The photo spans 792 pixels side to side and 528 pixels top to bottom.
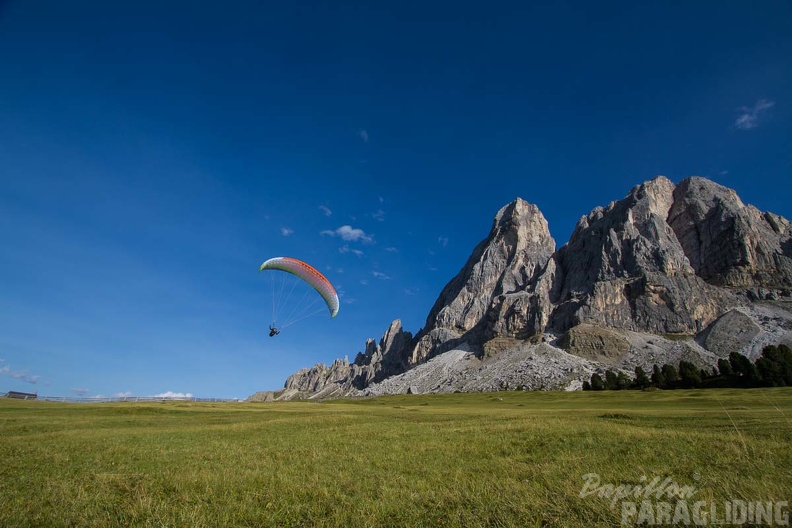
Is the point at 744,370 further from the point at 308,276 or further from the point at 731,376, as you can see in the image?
the point at 308,276

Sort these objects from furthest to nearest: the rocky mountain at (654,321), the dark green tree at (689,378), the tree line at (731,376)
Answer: the rocky mountain at (654,321), the dark green tree at (689,378), the tree line at (731,376)

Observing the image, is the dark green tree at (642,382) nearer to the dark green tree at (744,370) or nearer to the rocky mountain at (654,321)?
the dark green tree at (744,370)

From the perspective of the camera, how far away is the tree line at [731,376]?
290ft

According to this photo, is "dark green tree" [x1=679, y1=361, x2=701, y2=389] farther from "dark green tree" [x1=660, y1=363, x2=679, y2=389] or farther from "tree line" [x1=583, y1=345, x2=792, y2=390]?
"dark green tree" [x1=660, y1=363, x2=679, y2=389]

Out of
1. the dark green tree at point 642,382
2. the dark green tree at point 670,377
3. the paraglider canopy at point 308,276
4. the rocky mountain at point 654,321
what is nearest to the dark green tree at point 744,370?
the dark green tree at point 670,377

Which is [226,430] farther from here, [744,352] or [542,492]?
[744,352]

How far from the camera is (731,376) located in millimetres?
99438

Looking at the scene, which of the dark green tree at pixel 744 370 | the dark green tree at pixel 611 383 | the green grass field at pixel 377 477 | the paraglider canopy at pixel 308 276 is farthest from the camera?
the dark green tree at pixel 611 383

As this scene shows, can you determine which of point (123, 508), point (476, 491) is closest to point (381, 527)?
point (476, 491)

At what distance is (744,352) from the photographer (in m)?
132

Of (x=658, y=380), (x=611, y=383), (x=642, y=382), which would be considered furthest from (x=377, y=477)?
(x=658, y=380)

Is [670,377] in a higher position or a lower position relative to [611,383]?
higher

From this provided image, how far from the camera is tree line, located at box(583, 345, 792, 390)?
8825 cm

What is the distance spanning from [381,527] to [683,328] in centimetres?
21272
